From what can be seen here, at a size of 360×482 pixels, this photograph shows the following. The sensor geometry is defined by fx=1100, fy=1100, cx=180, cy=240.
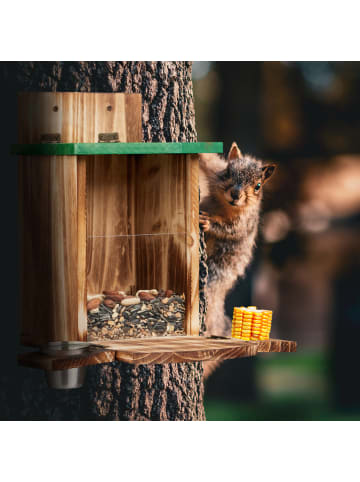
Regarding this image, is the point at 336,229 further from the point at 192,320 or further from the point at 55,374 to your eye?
the point at 55,374

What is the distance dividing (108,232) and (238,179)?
5.78 ft

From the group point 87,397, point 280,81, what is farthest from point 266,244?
point 87,397

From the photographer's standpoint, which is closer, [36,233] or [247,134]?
[36,233]

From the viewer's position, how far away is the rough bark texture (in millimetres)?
7273

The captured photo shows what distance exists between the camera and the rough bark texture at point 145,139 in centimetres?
727

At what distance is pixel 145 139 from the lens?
7410 mm

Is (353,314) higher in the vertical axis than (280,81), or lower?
lower

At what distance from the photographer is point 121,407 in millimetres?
7496

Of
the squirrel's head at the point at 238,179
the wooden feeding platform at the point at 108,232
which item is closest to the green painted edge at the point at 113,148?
the wooden feeding platform at the point at 108,232

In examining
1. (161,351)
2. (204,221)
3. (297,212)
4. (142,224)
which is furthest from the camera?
(297,212)

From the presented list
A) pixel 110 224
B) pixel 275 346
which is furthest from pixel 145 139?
pixel 275 346

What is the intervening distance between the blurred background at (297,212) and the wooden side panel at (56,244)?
233 cm

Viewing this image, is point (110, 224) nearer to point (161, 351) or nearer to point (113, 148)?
point (113, 148)

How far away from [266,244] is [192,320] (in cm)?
197
